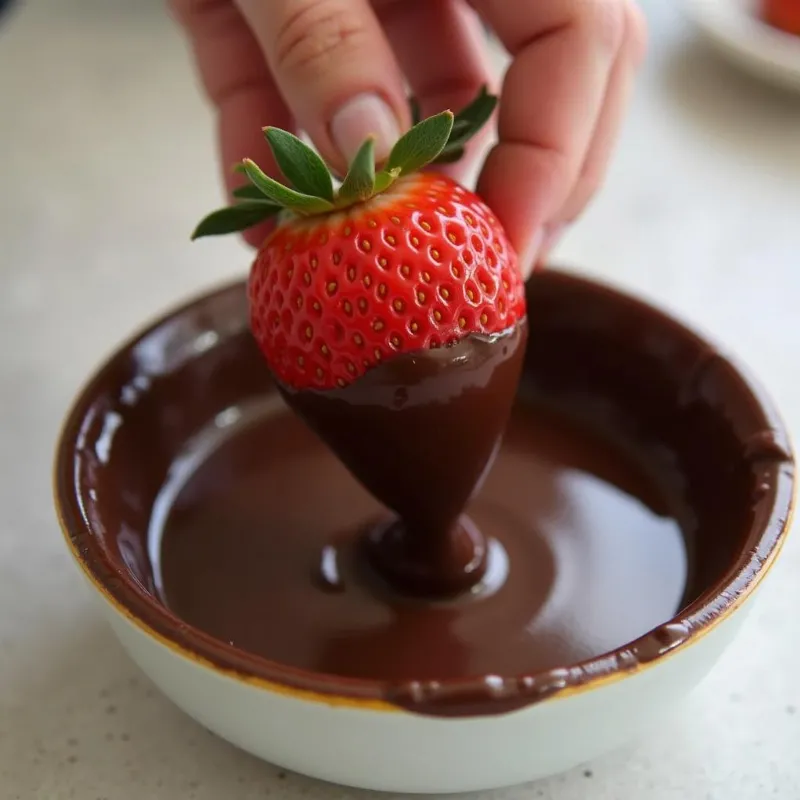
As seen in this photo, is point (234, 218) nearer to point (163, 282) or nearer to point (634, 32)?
point (634, 32)

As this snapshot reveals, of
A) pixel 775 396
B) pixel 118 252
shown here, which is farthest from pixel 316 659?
pixel 118 252

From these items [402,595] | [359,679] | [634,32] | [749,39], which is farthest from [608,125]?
[749,39]

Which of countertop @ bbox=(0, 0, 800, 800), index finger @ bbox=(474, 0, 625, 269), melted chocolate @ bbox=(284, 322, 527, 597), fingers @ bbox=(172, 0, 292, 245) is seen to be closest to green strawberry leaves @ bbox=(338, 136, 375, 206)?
melted chocolate @ bbox=(284, 322, 527, 597)

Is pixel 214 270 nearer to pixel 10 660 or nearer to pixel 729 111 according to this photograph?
pixel 10 660

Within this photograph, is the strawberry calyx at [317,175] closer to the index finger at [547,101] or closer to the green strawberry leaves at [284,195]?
the green strawberry leaves at [284,195]

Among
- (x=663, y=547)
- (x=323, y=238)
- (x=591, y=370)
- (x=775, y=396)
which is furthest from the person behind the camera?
(x=775, y=396)

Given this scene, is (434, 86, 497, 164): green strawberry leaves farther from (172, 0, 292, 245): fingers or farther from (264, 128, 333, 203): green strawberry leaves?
(172, 0, 292, 245): fingers
